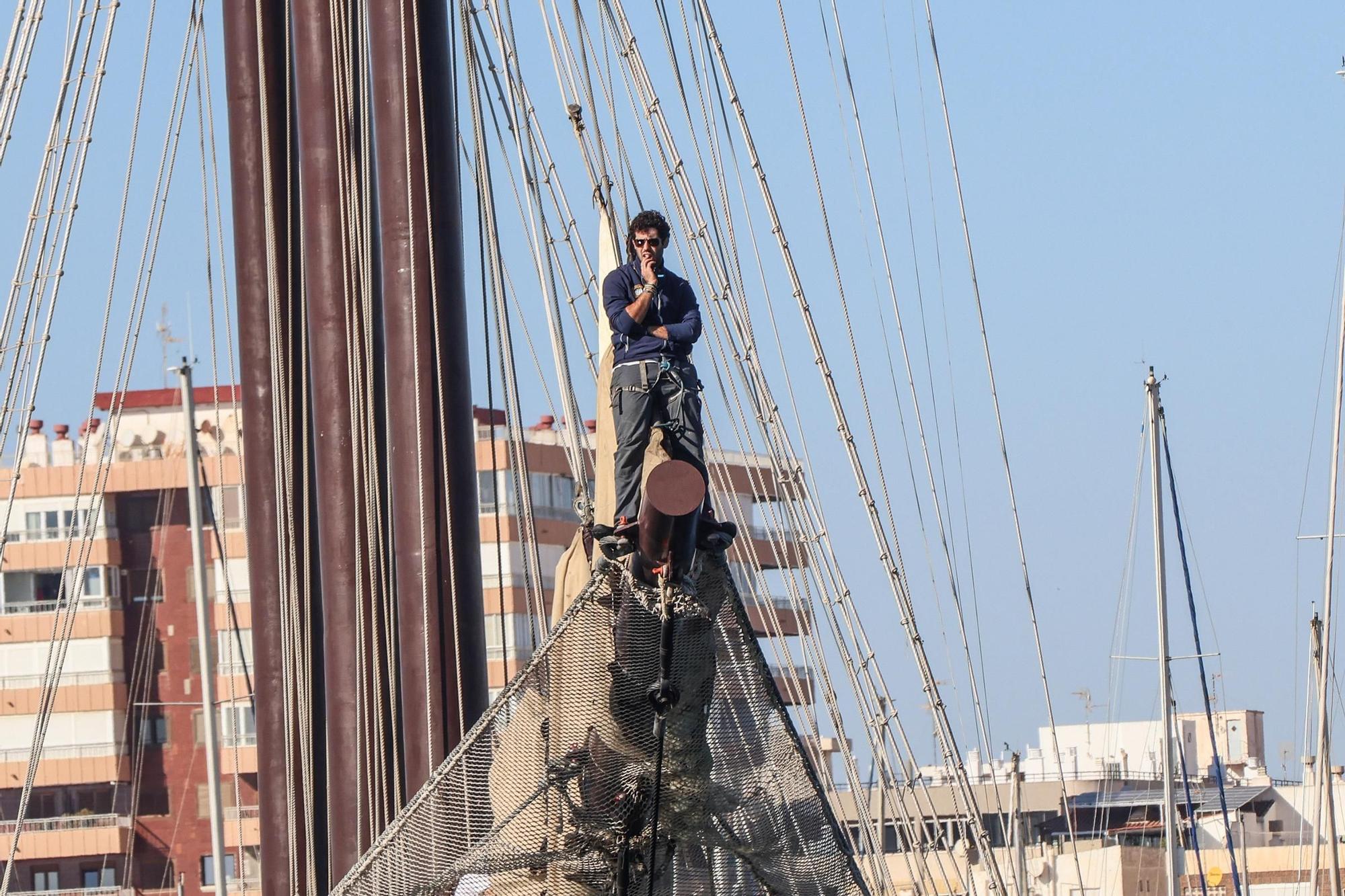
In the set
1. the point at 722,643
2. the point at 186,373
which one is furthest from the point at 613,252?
the point at 186,373

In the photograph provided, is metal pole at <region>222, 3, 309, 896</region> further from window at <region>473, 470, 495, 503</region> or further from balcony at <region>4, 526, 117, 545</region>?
balcony at <region>4, 526, 117, 545</region>

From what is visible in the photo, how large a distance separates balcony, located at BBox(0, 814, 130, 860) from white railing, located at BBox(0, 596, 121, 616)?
6.81m

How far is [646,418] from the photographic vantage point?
9.06 metres

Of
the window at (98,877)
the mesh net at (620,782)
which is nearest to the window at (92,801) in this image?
the window at (98,877)

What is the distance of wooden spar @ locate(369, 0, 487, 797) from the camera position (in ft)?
47.6

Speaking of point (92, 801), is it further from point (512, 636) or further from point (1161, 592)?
point (1161, 592)

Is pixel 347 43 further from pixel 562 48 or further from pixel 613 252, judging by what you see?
pixel 613 252

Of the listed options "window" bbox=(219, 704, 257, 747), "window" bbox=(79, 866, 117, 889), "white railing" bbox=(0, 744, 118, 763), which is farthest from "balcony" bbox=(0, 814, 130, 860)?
"window" bbox=(219, 704, 257, 747)

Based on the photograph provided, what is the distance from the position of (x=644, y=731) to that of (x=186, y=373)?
25131 millimetres

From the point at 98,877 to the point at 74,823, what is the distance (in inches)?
66.2

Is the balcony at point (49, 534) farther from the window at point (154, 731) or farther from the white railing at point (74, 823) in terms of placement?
the white railing at point (74, 823)

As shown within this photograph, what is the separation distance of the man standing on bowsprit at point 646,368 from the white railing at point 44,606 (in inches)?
2365

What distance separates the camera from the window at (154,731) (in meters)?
65.8

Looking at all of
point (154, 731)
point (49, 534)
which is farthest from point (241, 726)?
point (49, 534)
